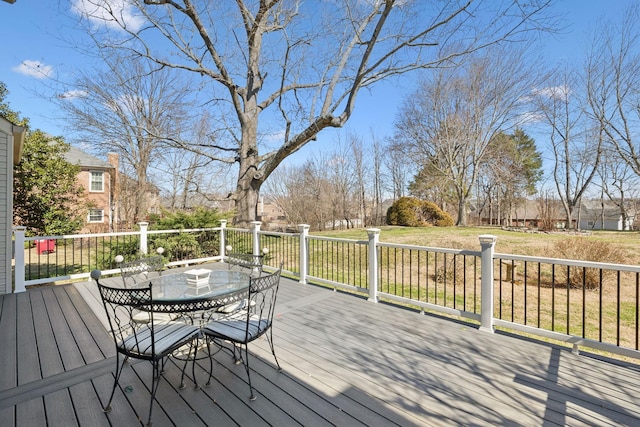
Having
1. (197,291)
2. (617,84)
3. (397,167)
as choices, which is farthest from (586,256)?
(397,167)

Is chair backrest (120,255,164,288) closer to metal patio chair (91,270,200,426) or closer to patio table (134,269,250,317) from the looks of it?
patio table (134,269,250,317)

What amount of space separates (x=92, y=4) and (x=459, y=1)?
748cm

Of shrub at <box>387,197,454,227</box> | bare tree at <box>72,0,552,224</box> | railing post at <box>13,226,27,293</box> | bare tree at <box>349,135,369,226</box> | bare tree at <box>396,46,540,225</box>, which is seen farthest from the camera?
bare tree at <box>349,135,369,226</box>

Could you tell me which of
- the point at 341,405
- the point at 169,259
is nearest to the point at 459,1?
the point at 341,405

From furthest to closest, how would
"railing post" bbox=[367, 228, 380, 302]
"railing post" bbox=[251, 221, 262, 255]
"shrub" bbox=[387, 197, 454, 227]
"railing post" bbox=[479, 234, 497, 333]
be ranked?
"shrub" bbox=[387, 197, 454, 227]
"railing post" bbox=[251, 221, 262, 255]
"railing post" bbox=[367, 228, 380, 302]
"railing post" bbox=[479, 234, 497, 333]

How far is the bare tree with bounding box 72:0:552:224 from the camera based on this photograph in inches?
240

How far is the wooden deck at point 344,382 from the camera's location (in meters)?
1.90

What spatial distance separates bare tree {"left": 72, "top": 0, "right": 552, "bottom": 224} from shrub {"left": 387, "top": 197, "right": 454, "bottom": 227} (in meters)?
7.72

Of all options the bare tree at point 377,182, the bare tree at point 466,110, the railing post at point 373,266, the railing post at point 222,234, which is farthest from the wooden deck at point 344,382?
the bare tree at point 377,182

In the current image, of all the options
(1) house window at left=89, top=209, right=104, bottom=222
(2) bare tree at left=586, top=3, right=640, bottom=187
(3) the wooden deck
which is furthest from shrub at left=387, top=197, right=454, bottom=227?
(1) house window at left=89, top=209, right=104, bottom=222

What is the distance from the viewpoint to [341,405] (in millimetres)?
2010

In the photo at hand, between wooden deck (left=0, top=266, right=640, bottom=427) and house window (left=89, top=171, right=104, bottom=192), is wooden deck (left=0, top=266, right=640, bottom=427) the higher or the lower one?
the lower one

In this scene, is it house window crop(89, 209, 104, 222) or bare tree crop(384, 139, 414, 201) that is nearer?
house window crop(89, 209, 104, 222)

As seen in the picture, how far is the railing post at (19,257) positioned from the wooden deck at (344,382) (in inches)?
65.6
